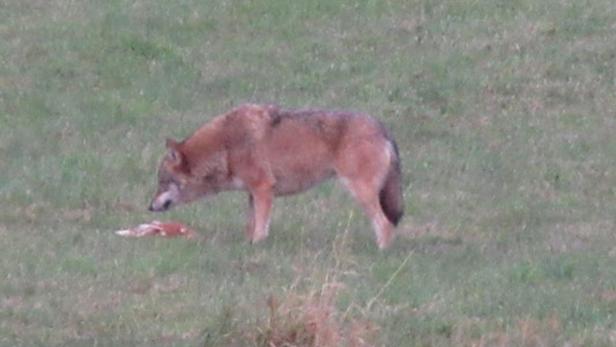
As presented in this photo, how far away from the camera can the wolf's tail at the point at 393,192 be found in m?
13.3

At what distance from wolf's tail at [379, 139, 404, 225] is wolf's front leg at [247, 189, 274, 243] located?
0.91 metres

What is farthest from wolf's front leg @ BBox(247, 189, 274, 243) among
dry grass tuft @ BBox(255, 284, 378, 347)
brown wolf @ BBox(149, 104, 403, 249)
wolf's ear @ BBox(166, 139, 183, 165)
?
dry grass tuft @ BBox(255, 284, 378, 347)

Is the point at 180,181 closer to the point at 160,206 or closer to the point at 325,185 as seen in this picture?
the point at 160,206

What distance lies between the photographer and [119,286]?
10648 millimetres

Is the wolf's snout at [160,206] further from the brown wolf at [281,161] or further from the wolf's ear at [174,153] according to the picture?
the wolf's ear at [174,153]

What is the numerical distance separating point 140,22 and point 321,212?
26.3 ft

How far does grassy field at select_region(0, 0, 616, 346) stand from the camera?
31.4ft

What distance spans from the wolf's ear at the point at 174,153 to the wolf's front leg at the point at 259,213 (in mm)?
757

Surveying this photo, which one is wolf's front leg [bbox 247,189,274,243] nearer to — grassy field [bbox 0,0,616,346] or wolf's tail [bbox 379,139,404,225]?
grassy field [bbox 0,0,616,346]

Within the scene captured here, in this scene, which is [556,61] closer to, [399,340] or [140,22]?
[140,22]

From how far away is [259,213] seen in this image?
13.4 meters

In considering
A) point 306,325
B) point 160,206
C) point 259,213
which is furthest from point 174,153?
point 306,325

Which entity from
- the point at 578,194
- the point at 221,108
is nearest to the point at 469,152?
the point at 578,194

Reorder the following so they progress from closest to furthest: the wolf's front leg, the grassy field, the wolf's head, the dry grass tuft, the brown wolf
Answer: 1. the dry grass tuft
2. the grassy field
3. the wolf's front leg
4. the brown wolf
5. the wolf's head
